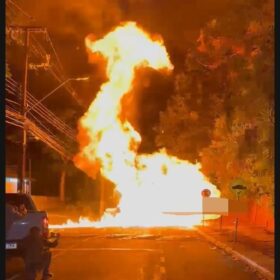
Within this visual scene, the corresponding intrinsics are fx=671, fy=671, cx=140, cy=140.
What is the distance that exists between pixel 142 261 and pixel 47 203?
44865 millimetres

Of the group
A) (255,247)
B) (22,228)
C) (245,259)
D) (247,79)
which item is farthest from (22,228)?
(255,247)

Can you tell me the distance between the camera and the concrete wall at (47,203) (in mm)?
59753

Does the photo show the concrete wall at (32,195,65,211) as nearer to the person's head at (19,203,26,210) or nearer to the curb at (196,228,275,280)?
the curb at (196,228,275,280)

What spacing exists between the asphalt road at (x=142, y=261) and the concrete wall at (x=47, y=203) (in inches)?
1231

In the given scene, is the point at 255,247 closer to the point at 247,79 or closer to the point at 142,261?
the point at 142,261

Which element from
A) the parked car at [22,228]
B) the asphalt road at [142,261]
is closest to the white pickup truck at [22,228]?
the parked car at [22,228]

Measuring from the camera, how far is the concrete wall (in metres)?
59.8

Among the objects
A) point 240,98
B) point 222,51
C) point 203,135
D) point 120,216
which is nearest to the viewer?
point 240,98

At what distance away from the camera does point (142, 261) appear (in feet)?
66.1

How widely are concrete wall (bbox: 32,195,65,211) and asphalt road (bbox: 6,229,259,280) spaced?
1231 inches

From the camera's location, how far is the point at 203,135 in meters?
48.5
